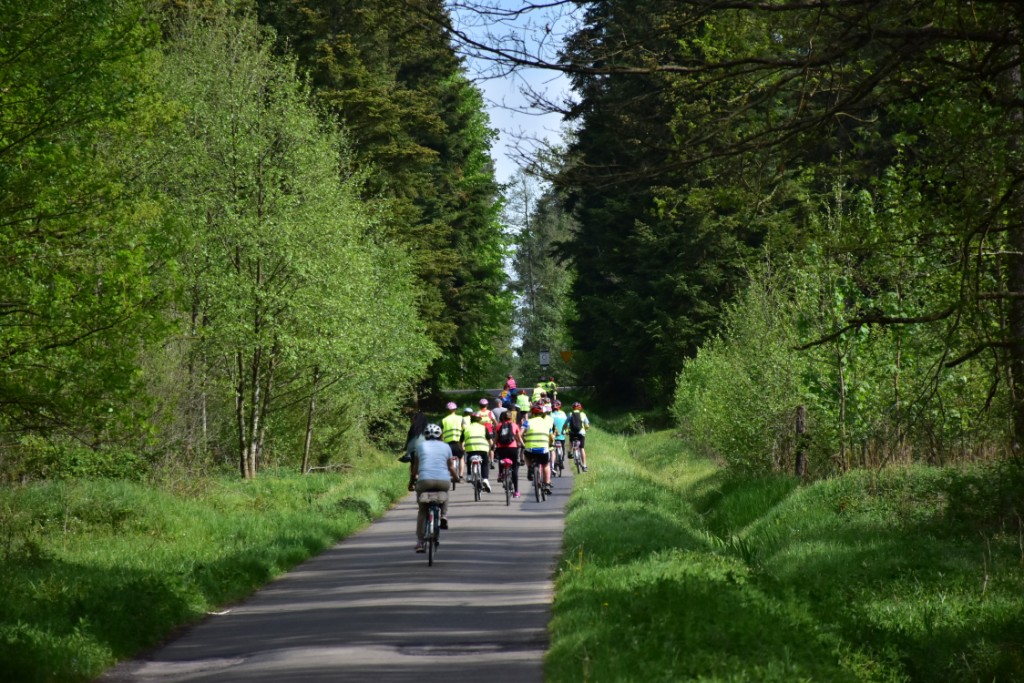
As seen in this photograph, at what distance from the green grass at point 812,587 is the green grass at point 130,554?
4.05m

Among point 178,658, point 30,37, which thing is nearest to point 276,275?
point 30,37

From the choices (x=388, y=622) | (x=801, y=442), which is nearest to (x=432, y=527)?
(x=388, y=622)

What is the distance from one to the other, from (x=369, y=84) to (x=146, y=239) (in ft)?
105

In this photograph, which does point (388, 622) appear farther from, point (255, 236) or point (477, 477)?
point (255, 236)

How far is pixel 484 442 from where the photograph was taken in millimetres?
29766

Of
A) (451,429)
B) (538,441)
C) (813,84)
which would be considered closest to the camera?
(813,84)

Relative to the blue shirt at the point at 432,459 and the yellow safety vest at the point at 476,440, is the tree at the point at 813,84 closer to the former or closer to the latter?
the blue shirt at the point at 432,459

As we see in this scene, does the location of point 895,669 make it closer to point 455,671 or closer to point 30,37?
point 455,671

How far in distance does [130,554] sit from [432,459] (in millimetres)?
4261

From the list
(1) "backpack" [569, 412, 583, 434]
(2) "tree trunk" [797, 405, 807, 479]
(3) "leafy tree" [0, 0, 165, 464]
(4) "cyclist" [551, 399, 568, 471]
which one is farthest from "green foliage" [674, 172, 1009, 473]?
(3) "leafy tree" [0, 0, 165, 464]

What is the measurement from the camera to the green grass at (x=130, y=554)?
1262 cm

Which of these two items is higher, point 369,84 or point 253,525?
point 369,84

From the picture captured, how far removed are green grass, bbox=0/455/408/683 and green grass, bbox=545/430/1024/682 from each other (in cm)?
405

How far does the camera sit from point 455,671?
10.8m
